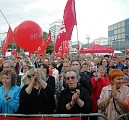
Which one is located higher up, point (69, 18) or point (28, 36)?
point (69, 18)

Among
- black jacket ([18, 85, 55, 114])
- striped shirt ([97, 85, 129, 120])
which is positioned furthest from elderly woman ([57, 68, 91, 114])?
striped shirt ([97, 85, 129, 120])

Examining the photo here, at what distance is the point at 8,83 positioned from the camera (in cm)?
473

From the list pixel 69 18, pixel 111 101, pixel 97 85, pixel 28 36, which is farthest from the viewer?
pixel 69 18

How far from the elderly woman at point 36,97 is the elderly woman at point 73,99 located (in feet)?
0.71

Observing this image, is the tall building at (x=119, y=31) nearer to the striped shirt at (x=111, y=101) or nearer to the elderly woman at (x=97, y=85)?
the elderly woman at (x=97, y=85)

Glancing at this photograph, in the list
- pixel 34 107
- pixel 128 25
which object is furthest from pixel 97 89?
pixel 128 25

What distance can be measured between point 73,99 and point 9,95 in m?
1.05

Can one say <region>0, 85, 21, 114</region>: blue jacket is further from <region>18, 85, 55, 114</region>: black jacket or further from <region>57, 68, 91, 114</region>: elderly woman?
<region>57, 68, 91, 114</region>: elderly woman

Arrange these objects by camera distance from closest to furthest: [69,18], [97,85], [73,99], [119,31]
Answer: [73,99], [97,85], [69,18], [119,31]

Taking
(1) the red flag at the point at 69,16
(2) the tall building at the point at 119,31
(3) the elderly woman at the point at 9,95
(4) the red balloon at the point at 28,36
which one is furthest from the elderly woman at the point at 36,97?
(2) the tall building at the point at 119,31

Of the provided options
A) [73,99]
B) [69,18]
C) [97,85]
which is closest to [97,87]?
[97,85]

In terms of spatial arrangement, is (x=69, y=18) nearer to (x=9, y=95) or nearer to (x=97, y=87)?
(x=97, y=87)

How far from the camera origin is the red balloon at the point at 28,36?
6460 mm

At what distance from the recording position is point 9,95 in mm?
4594
